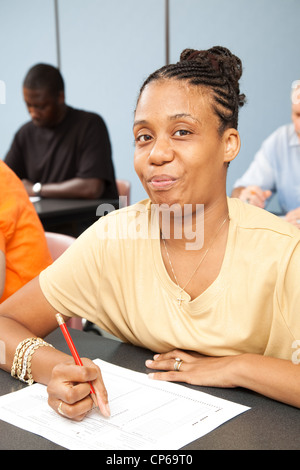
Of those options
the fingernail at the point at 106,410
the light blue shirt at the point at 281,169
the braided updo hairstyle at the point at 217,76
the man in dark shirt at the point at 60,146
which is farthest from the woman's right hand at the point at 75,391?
the man in dark shirt at the point at 60,146

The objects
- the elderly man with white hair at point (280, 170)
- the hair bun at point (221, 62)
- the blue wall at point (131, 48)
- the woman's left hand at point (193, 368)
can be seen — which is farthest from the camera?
the blue wall at point (131, 48)

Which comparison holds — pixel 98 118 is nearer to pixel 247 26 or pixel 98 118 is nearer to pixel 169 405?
pixel 247 26

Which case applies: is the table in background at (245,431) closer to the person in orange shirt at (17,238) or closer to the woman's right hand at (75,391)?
the woman's right hand at (75,391)

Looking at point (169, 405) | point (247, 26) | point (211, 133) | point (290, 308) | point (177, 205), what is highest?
point (247, 26)

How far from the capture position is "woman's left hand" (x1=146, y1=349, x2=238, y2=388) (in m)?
1.05

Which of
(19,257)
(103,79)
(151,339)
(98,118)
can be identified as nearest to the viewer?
(151,339)

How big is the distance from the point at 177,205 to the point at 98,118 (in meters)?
2.89

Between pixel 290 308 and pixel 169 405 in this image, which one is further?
pixel 290 308

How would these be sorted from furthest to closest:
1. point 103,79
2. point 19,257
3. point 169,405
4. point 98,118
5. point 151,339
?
point 103,79, point 98,118, point 19,257, point 151,339, point 169,405

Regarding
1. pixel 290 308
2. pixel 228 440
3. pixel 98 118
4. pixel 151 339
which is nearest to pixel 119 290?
pixel 151 339

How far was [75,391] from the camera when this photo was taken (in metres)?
0.96

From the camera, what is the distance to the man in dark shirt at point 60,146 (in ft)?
12.3

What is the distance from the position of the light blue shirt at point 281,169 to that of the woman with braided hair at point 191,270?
1700mm
